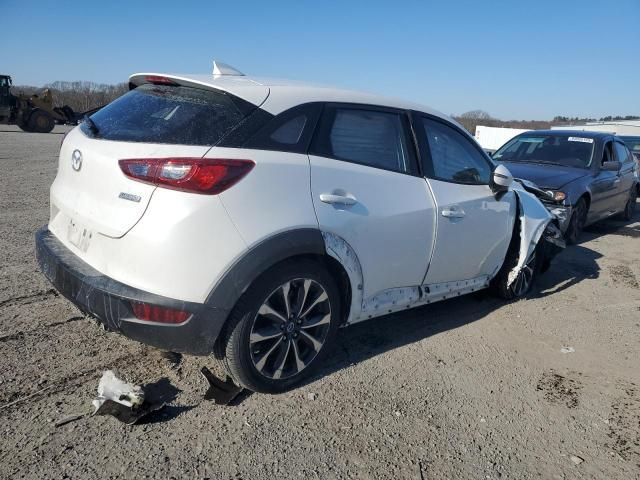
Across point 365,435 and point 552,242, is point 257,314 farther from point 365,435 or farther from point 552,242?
point 552,242

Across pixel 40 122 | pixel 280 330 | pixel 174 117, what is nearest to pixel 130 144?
pixel 174 117

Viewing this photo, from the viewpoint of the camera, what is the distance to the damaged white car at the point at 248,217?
245cm

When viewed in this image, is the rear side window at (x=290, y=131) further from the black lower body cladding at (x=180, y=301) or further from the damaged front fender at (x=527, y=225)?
the damaged front fender at (x=527, y=225)

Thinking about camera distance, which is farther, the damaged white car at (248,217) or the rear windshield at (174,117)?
the rear windshield at (174,117)

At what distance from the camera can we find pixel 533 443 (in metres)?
2.74

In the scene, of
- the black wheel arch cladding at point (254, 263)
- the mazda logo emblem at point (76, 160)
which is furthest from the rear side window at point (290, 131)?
the mazda logo emblem at point (76, 160)

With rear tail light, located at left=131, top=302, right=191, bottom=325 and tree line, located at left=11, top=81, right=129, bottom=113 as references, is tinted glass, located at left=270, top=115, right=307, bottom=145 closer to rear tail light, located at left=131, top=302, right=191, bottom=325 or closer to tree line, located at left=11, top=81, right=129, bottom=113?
rear tail light, located at left=131, top=302, right=191, bottom=325

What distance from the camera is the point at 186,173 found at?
7.97 feet

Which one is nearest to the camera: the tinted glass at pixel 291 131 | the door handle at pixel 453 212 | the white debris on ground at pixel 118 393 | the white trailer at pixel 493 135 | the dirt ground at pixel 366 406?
the dirt ground at pixel 366 406

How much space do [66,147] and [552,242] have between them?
4.55m

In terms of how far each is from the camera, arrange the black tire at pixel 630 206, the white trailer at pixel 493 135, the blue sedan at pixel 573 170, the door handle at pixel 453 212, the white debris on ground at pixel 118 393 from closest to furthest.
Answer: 1. the white debris on ground at pixel 118 393
2. the door handle at pixel 453 212
3. the blue sedan at pixel 573 170
4. the black tire at pixel 630 206
5. the white trailer at pixel 493 135

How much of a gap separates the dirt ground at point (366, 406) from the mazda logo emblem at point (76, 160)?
0.95 metres

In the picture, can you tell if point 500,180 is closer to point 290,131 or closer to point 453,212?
point 453,212

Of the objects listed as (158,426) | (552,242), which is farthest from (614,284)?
(158,426)
